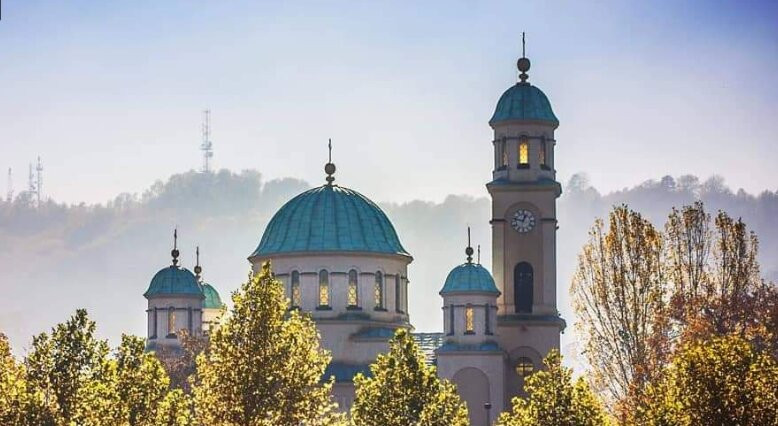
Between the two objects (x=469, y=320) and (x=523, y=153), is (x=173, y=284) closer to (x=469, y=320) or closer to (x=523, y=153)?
(x=469, y=320)

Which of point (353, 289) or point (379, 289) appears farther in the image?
point (379, 289)

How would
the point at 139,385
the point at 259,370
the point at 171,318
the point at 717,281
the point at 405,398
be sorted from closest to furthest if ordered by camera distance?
the point at 259,370 → the point at 405,398 → the point at 139,385 → the point at 717,281 → the point at 171,318

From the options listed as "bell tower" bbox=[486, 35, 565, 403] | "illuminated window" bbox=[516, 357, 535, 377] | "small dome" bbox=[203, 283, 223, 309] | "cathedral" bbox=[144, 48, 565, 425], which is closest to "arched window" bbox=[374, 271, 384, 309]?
"cathedral" bbox=[144, 48, 565, 425]

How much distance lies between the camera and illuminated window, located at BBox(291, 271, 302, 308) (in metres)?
109

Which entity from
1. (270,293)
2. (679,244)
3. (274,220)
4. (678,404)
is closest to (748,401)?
(678,404)

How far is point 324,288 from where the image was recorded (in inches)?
4336

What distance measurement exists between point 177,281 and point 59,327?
50.9 meters

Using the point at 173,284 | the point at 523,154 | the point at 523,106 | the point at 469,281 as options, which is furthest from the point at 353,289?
the point at 173,284

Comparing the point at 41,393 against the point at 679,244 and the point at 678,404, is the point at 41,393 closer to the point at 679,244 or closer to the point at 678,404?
the point at 678,404

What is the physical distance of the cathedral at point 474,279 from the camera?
109 meters

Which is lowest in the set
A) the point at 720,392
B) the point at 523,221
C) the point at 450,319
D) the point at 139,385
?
the point at 720,392

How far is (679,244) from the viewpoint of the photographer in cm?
9900

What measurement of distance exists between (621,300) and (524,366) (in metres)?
12.1

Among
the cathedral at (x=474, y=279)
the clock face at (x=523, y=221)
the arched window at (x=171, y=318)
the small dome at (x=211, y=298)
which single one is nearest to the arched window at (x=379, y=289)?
the cathedral at (x=474, y=279)
